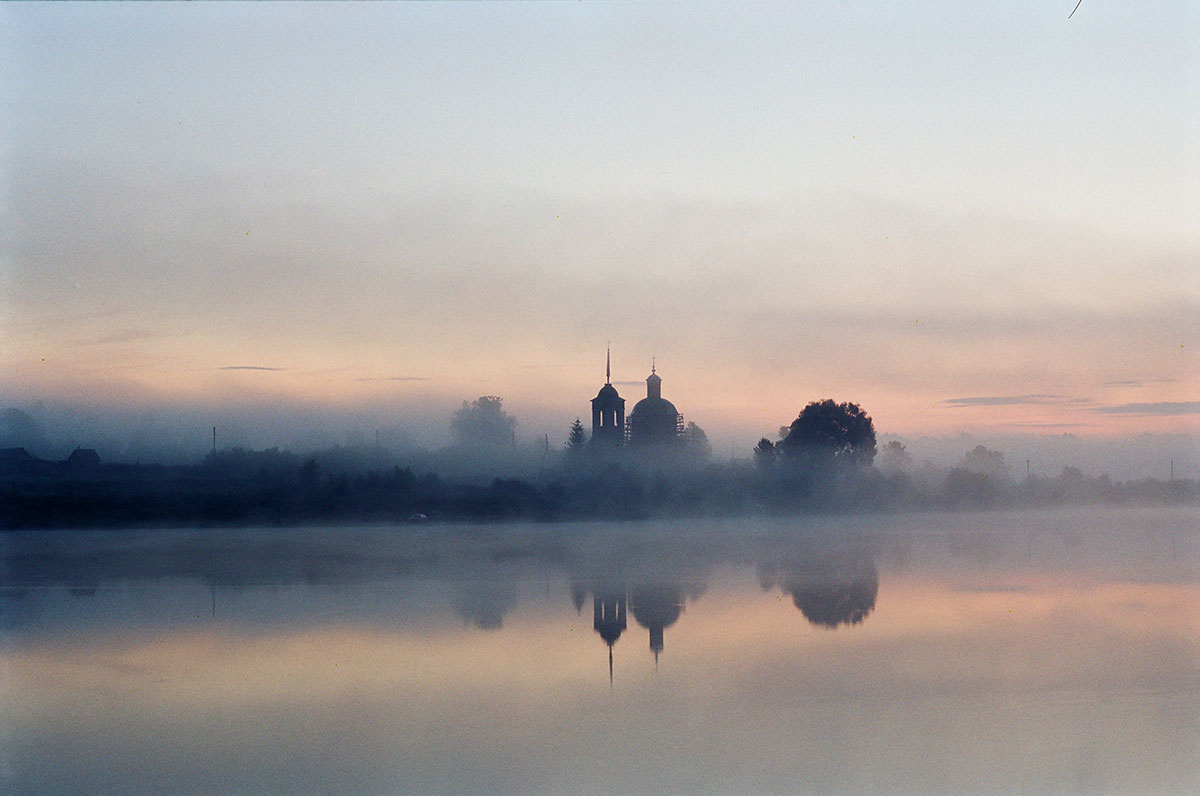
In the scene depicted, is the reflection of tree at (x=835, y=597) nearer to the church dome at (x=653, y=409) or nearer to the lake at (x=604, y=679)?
the lake at (x=604, y=679)

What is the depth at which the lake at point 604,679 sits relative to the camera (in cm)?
916

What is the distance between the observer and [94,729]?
35.8 feet

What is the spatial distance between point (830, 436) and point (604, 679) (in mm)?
54026

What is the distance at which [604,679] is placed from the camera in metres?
13.0

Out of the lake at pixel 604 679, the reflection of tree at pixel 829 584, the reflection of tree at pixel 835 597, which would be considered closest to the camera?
the lake at pixel 604 679

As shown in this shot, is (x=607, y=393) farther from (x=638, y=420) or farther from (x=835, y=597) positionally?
(x=835, y=597)

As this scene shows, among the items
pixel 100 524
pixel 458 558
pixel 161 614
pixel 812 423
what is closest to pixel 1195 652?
pixel 161 614

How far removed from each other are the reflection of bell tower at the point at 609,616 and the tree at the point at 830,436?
149ft

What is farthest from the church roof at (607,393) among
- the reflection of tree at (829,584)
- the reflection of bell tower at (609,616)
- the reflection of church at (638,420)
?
the reflection of bell tower at (609,616)

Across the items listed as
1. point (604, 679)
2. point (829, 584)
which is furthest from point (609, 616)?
point (829, 584)

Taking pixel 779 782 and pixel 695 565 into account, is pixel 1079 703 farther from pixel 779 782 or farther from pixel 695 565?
pixel 695 565

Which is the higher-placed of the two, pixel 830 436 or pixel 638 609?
pixel 830 436

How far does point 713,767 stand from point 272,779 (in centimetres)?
371

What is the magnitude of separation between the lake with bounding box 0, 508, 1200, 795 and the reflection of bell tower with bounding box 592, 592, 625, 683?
0.08 meters
